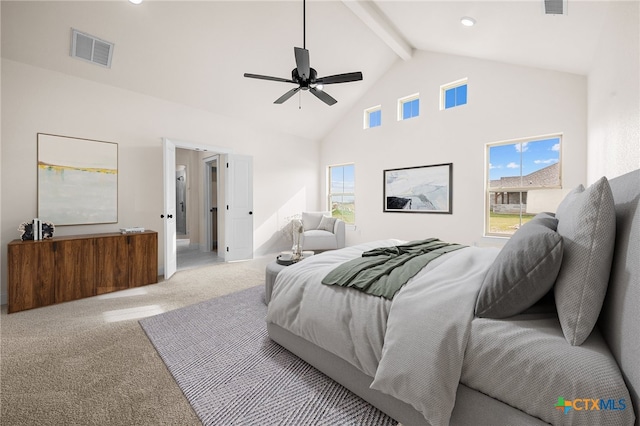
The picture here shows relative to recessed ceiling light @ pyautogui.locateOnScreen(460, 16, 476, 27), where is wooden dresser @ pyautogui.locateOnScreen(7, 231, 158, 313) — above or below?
below

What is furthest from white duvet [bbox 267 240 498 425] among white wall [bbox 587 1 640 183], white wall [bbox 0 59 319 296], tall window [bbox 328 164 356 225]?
tall window [bbox 328 164 356 225]

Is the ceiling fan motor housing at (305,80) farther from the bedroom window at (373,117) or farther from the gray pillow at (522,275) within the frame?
the bedroom window at (373,117)

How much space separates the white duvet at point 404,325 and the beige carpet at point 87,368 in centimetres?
81

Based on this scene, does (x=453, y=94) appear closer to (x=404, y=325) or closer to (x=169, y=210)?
(x=404, y=325)

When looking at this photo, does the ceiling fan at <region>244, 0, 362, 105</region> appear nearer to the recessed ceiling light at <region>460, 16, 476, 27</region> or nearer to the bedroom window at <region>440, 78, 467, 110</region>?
the recessed ceiling light at <region>460, 16, 476, 27</region>

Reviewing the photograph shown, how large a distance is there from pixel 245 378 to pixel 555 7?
4.03 m

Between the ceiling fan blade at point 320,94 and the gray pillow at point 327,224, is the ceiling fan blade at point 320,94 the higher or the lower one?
the higher one

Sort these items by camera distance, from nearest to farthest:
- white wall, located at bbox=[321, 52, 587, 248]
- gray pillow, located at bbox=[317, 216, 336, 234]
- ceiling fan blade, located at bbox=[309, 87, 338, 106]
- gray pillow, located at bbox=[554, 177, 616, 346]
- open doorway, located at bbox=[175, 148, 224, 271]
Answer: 1. gray pillow, located at bbox=[554, 177, 616, 346]
2. ceiling fan blade, located at bbox=[309, 87, 338, 106]
3. white wall, located at bbox=[321, 52, 587, 248]
4. gray pillow, located at bbox=[317, 216, 336, 234]
5. open doorway, located at bbox=[175, 148, 224, 271]

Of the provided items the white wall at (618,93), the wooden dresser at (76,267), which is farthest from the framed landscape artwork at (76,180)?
the white wall at (618,93)

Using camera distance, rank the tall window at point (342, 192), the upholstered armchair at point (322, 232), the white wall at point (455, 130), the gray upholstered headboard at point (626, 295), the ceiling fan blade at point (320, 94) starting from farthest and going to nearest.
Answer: the tall window at point (342, 192), the upholstered armchair at point (322, 232), the white wall at point (455, 130), the ceiling fan blade at point (320, 94), the gray upholstered headboard at point (626, 295)

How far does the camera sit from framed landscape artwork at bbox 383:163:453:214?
495cm

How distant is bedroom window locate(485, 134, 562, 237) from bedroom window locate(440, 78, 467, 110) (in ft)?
3.35

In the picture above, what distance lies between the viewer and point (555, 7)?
2482 millimetres

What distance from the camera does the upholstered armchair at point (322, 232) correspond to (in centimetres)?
541
